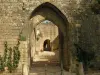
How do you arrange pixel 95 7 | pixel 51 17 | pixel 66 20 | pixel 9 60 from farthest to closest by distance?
pixel 51 17 < pixel 66 20 < pixel 95 7 < pixel 9 60

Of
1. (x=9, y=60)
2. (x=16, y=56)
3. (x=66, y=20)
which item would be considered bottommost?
(x=9, y=60)

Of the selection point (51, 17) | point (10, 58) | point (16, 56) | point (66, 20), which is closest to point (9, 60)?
point (10, 58)

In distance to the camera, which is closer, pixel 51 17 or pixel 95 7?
pixel 95 7

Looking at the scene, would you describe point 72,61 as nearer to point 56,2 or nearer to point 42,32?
point 56,2

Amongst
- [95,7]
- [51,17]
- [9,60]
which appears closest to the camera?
[9,60]

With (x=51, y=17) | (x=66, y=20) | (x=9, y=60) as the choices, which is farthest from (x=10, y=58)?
(x=66, y=20)

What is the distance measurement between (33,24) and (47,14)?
837 millimetres

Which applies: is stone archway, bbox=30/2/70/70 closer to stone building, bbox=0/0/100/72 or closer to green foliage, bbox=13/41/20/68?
stone building, bbox=0/0/100/72

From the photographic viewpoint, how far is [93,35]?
32.0ft

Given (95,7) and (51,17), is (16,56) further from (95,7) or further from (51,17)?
(95,7)

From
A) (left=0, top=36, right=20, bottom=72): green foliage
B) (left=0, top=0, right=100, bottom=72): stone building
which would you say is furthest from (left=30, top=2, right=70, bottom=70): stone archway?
(left=0, top=36, right=20, bottom=72): green foliage

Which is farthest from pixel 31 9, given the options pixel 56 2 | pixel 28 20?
pixel 56 2

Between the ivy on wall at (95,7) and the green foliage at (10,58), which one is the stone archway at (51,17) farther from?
the green foliage at (10,58)

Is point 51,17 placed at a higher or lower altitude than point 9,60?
higher
